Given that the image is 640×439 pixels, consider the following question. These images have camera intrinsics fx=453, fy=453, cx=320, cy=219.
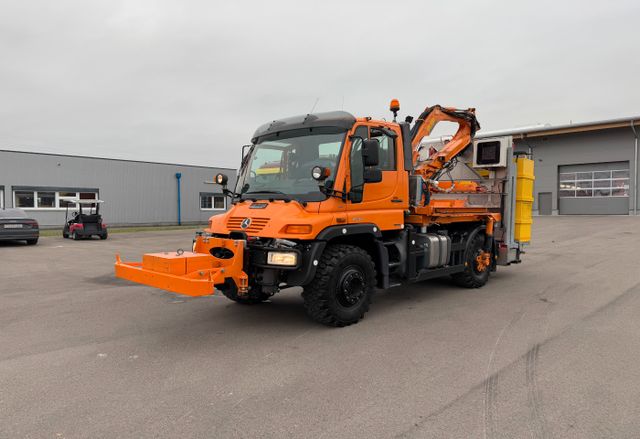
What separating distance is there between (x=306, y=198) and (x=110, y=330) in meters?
2.87

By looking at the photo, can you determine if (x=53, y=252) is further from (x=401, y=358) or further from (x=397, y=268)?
(x=401, y=358)

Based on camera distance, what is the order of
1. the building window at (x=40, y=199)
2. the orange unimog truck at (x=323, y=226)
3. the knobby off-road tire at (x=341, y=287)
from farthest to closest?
1. the building window at (x=40, y=199)
2. the knobby off-road tire at (x=341, y=287)
3. the orange unimog truck at (x=323, y=226)

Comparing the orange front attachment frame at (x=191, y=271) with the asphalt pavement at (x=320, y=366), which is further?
the orange front attachment frame at (x=191, y=271)

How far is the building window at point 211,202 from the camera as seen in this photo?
34.2m

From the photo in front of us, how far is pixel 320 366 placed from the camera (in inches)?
167

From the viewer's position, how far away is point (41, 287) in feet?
27.2

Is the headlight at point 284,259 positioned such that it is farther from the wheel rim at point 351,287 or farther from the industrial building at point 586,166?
the industrial building at point 586,166

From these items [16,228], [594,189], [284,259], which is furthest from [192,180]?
[284,259]

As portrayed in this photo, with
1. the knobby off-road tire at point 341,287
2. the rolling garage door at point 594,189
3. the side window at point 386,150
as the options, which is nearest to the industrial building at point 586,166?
the rolling garage door at point 594,189

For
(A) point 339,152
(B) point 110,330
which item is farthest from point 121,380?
(A) point 339,152

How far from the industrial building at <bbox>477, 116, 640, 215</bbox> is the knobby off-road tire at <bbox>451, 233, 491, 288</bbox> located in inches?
1026

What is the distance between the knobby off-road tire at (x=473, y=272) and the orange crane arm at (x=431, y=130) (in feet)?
4.79

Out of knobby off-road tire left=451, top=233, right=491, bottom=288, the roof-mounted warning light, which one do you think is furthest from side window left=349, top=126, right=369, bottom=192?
knobby off-road tire left=451, top=233, right=491, bottom=288

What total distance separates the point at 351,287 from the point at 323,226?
908 mm
